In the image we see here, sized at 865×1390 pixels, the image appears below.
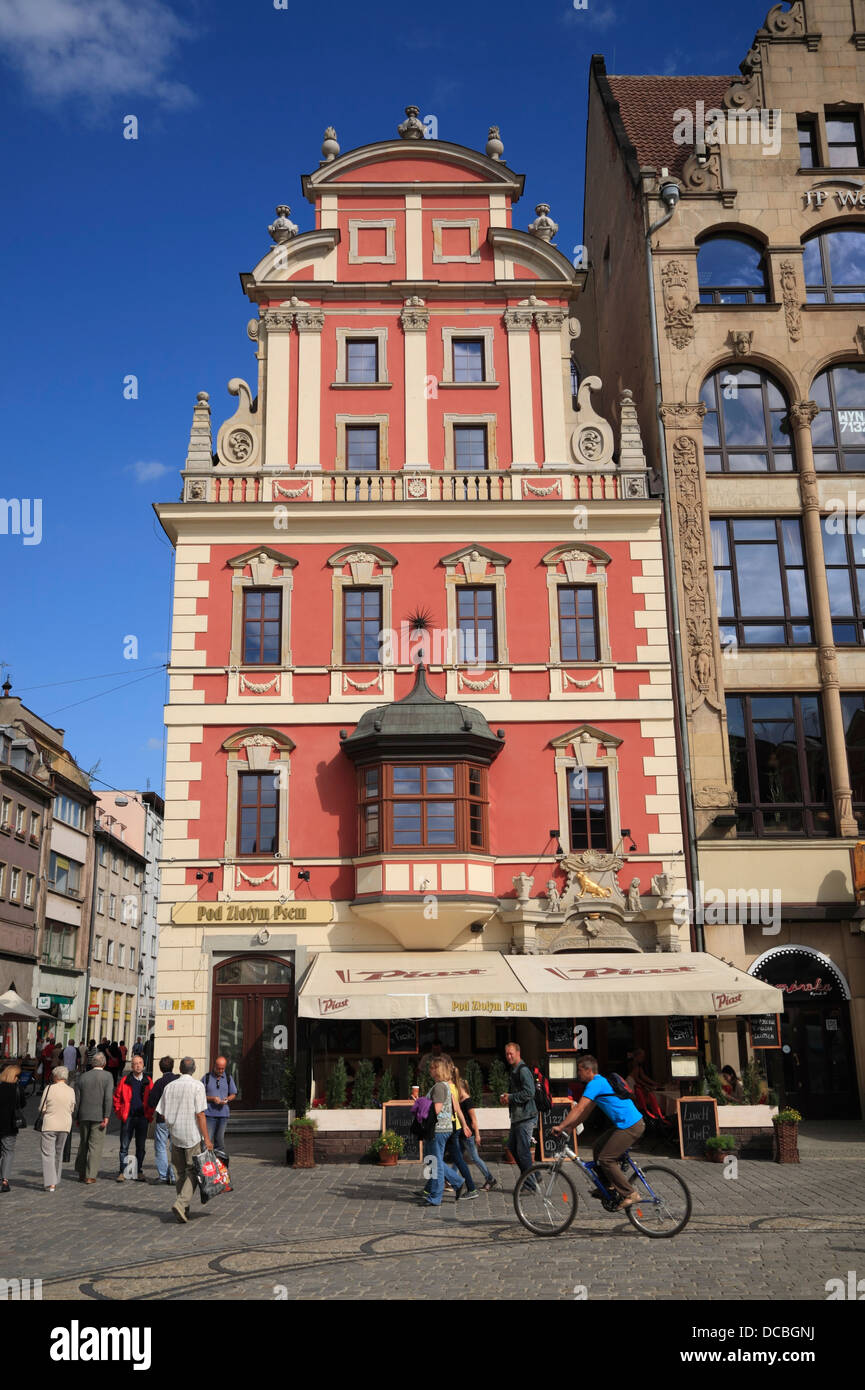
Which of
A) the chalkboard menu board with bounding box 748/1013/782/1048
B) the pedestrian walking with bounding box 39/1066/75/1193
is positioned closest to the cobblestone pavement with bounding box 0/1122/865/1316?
the pedestrian walking with bounding box 39/1066/75/1193

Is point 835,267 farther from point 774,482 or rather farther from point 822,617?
point 822,617

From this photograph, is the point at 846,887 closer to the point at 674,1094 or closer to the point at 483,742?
the point at 674,1094

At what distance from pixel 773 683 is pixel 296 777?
35.1 ft

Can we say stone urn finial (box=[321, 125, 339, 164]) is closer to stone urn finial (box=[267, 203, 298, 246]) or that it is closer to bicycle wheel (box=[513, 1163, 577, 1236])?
stone urn finial (box=[267, 203, 298, 246])

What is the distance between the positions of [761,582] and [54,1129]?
1855cm

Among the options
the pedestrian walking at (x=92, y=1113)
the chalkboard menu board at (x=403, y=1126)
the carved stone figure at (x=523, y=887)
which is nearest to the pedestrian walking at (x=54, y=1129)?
the pedestrian walking at (x=92, y=1113)

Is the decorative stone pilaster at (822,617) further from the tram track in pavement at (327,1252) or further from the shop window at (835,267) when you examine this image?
the tram track in pavement at (327,1252)

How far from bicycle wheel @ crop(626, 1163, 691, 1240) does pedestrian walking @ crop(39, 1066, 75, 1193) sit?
9128 mm

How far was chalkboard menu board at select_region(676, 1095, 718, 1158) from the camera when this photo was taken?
1942cm

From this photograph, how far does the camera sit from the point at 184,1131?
47.0 ft

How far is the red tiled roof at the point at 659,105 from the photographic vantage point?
1250 inches

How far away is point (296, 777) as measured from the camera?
24.9m

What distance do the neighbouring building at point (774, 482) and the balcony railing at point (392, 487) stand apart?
265 centimetres
